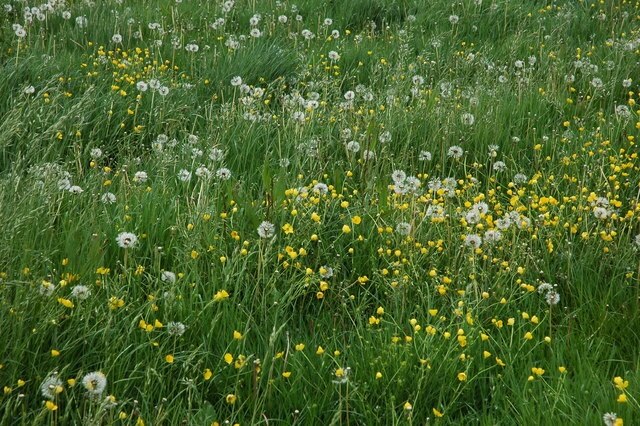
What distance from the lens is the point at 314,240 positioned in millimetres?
3578

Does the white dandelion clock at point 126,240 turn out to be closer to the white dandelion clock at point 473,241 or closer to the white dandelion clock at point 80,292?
the white dandelion clock at point 80,292

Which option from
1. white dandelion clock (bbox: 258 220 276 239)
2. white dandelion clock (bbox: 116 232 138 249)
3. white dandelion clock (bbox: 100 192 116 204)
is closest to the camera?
white dandelion clock (bbox: 116 232 138 249)

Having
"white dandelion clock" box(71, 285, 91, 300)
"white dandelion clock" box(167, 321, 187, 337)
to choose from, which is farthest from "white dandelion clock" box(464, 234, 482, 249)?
"white dandelion clock" box(71, 285, 91, 300)

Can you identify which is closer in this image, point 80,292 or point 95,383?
point 95,383

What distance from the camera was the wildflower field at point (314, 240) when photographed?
2652 mm

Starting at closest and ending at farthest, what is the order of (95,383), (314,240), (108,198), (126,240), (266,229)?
(95,383), (126,240), (266,229), (314,240), (108,198)

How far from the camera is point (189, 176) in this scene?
392 centimetres

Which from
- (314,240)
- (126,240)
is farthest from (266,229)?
(126,240)

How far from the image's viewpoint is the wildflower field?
2652mm

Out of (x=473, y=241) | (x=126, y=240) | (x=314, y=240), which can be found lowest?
(x=314, y=240)

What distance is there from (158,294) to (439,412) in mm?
1176

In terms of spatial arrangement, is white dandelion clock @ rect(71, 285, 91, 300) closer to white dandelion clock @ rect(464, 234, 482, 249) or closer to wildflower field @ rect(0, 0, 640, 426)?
wildflower field @ rect(0, 0, 640, 426)

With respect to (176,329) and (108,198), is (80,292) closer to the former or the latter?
(176,329)

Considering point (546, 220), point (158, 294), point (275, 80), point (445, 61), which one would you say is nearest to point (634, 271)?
point (546, 220)
